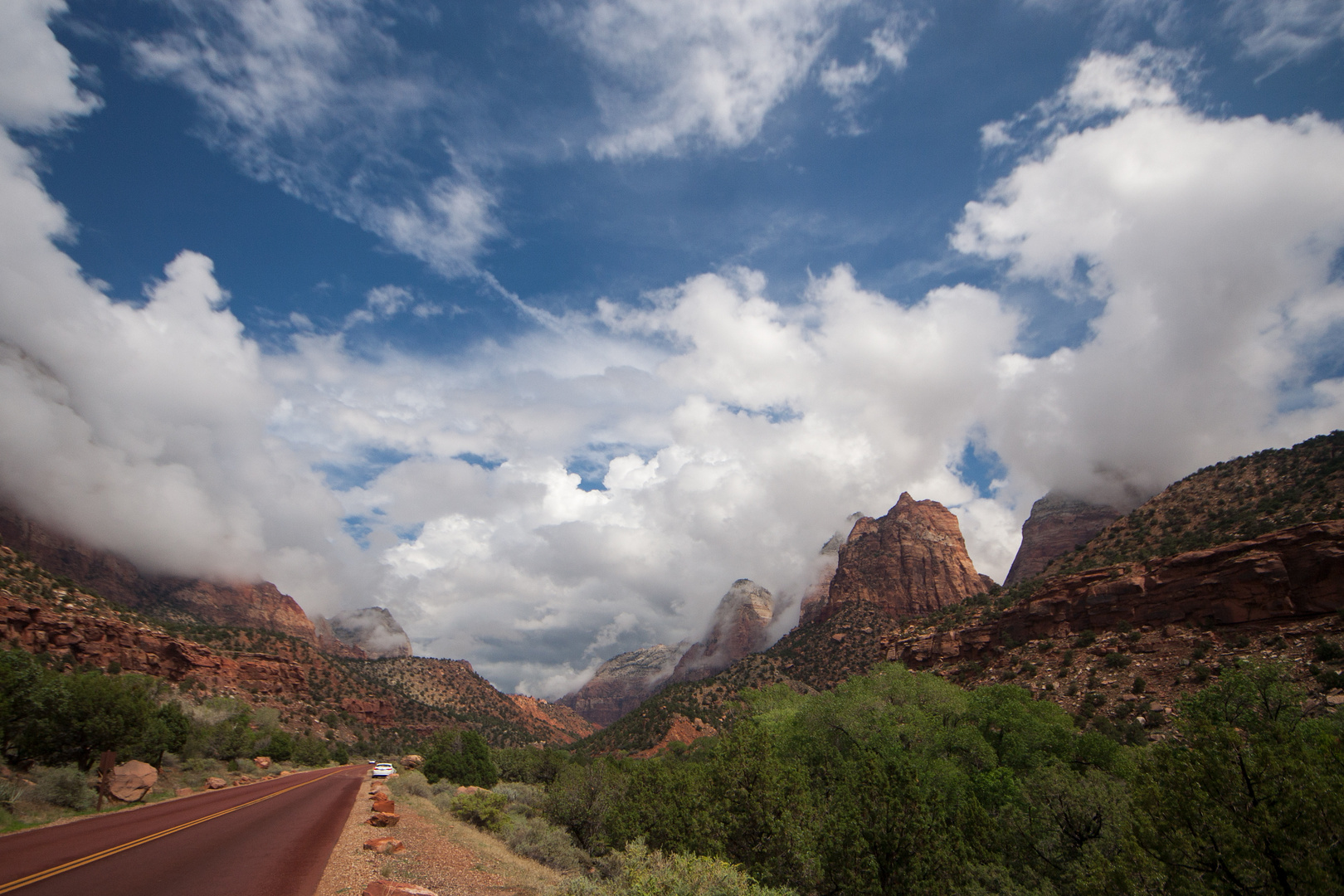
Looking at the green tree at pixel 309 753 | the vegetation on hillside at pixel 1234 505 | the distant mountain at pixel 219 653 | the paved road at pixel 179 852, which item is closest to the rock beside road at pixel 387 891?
the paved road at pixel 179 852

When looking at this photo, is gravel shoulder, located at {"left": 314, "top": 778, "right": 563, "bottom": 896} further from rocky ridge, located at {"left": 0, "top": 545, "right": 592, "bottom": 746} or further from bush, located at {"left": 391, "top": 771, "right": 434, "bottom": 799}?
rocky ridge, located at {"left": 0, "top": 545, "right": 592, "bottom": 746}

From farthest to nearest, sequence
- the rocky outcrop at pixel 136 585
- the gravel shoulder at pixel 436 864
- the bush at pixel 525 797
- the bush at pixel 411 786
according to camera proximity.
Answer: the rocky outcrop at pixel 136 585, the bush at pixel 411 786, the bush at pixel 525 797, the gravel shoulder at pixel 436 864

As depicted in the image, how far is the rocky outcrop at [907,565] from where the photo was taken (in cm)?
11200

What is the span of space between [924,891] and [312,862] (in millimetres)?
16136

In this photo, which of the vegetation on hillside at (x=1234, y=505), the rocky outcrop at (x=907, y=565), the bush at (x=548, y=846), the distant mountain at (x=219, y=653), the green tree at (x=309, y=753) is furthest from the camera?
the rocky outcrop at (x=907, y=565)

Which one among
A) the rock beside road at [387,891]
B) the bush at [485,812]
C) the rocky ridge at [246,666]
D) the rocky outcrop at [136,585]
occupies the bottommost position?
the bush at [485,812]

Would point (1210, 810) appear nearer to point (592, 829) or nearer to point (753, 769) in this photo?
A: point (753, 769)

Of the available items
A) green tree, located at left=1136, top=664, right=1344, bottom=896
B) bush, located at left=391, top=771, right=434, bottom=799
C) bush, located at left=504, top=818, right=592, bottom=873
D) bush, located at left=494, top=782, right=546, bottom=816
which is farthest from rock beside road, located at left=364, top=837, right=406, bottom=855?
bush, located at left=391, top=771, right=434, bottom=799

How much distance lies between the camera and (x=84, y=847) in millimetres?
12977

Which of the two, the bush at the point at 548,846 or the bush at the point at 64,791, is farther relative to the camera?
the bush at the point at 548,846

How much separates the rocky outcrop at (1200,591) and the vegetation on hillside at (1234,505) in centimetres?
410

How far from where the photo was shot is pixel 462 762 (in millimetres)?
46750

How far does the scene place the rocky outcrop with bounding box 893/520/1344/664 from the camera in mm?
34750

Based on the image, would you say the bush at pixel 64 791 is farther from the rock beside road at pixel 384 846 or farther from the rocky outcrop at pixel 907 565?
the rocky outcrop at pixel 907 565
